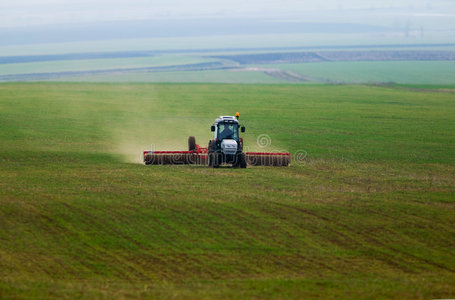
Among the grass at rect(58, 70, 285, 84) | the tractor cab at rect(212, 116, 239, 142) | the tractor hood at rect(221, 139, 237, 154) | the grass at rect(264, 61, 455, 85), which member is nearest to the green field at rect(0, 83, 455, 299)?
the tractor hood at rect(221, 139, 237, 154)

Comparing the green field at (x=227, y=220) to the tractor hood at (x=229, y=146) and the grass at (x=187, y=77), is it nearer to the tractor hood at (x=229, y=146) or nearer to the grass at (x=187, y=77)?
the tractor hood at (x=229, y=146)

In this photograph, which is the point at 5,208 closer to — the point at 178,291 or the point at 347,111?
the point at 178,291

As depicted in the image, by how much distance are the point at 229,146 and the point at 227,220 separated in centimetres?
1126

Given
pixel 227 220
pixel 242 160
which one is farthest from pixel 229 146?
pixel 227 220

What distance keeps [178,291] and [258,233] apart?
6.12 metres

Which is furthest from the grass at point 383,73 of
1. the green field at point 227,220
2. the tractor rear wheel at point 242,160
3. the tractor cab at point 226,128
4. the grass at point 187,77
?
the tractor cab at point 226,128

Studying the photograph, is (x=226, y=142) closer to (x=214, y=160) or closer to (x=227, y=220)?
(x=214, y=160)

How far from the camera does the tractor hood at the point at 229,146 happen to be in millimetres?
36531

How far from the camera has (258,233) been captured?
949 inches

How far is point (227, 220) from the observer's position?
25.7 m

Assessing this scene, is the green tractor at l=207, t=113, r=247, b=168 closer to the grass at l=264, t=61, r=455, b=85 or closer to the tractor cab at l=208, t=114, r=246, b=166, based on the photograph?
the tractor cab at l=208, t=114, r=246, b=166

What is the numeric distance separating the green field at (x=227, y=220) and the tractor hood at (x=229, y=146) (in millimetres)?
1192

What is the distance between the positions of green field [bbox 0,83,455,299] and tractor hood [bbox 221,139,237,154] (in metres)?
1.19

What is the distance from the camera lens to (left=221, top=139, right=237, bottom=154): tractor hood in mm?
36531
